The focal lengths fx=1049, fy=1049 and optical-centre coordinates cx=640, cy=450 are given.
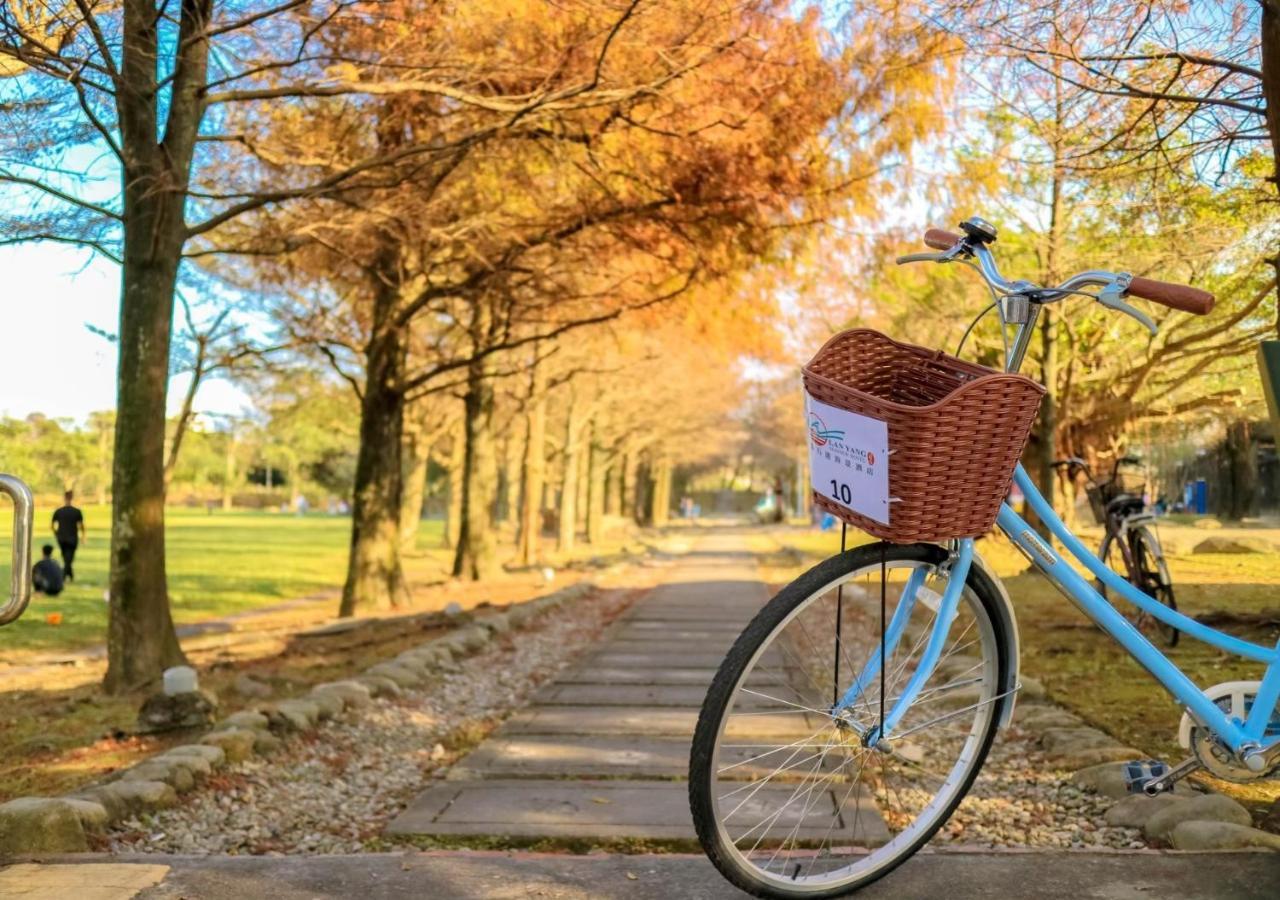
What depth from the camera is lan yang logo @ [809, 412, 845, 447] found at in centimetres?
230

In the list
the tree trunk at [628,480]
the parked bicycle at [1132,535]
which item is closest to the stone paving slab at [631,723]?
the parked bicycle at [1132,535]

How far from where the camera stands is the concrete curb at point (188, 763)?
310cm

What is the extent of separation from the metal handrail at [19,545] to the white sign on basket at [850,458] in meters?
2.00

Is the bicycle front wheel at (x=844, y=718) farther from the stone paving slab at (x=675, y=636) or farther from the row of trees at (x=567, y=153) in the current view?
the stone paving slab at (x=675, y=636)

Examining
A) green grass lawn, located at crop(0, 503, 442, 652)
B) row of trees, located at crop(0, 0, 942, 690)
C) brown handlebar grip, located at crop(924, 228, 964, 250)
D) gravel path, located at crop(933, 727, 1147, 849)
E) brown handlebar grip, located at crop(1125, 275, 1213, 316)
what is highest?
row of trees, located at crop(0, 0, 942, 690)

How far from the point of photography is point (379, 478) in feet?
38.4

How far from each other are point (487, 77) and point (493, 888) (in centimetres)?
512

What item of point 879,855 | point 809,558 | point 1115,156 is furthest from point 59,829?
point 809,558

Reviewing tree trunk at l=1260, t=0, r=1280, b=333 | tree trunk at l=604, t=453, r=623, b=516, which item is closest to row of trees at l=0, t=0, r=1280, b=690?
tree trunk at l=1260, t=0, r=1280, b=333

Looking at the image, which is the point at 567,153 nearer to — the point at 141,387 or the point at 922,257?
the point at 141,387

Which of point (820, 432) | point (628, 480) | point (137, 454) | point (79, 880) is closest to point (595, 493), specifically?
point (628, 480)

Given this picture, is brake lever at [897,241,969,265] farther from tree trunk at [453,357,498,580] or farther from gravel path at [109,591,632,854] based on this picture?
tree trunk at [453,357,498,580]

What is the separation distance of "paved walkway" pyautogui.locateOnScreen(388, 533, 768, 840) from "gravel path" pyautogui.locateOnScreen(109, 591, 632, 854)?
286 millimetres

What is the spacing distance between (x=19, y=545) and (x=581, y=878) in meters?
1.69
